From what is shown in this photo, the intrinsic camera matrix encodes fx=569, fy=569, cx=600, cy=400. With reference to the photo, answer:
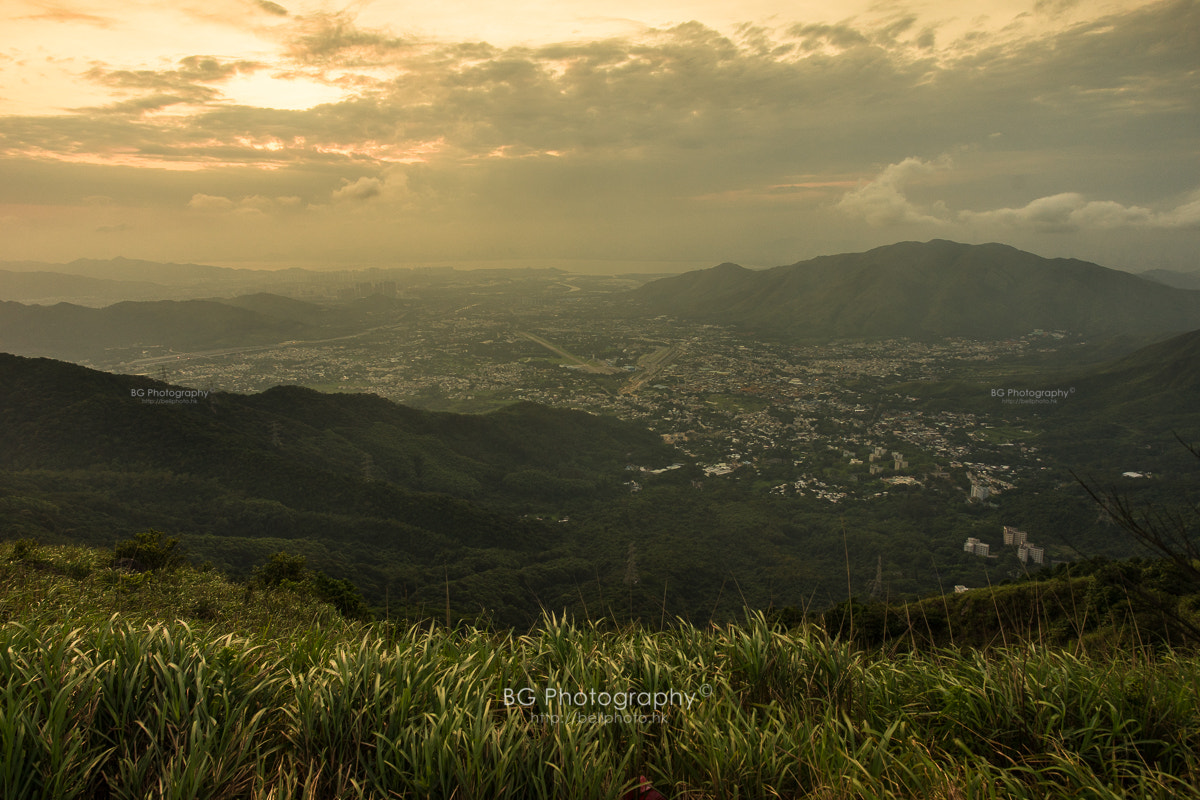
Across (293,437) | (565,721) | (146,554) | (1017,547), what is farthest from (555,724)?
(293,437)

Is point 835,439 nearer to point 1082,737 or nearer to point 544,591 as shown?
point 544,591

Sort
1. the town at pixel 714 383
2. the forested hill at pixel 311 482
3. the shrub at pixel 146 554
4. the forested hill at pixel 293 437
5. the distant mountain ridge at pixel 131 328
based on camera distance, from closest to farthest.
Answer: the shrub at pixel 146 554 → the forested hill at pixel 311 482 → the forested hill at pixel 293 437 → the town at pixel 714 383 → the distant mountain ridge at pixel 131 328

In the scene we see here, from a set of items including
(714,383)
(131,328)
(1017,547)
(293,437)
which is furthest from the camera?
(131,328)

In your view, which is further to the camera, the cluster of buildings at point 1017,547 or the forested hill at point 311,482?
the cluster of buildings at point 1017,547

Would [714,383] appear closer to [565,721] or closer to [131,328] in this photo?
[565,721]

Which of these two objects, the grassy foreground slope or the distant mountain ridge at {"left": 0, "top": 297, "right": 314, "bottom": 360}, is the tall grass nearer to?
the grassy foreground slope

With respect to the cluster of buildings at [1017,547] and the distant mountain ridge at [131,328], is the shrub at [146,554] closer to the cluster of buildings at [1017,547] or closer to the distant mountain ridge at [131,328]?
the cluster of buildings at [1017,547]

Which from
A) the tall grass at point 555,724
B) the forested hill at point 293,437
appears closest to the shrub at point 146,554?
the tall grass at point 555,724

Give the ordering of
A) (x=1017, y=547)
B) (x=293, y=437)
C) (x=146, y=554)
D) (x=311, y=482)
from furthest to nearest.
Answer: (x=293, y=437) → (x=311, y=482) → (x=1017, y=547) → (x=146, y=554)
